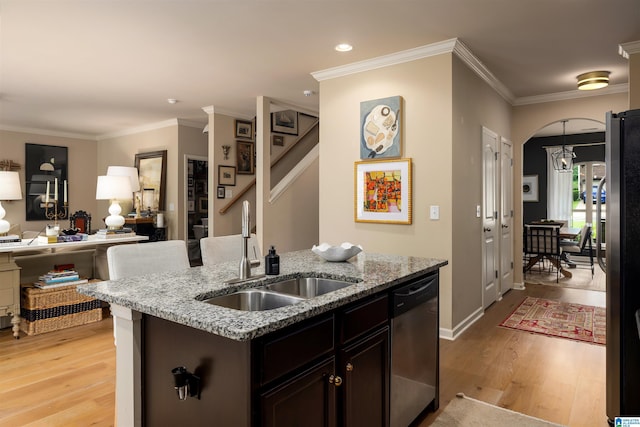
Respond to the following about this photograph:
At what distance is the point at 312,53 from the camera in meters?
3.73

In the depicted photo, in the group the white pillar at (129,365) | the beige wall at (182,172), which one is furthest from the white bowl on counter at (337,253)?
the beige wall at (182,172)

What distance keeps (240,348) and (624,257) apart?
2.00 metres

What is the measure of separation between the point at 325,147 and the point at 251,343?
10.8 ft

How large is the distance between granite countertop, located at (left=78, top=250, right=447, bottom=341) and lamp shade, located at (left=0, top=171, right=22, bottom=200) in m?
2.97

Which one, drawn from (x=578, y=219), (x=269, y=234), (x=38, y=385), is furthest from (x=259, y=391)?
(x=578, y=219)

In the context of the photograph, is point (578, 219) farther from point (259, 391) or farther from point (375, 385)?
point (259, 391)

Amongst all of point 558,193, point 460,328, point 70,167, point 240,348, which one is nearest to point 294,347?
point 240,348

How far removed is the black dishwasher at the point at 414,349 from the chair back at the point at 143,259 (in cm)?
127

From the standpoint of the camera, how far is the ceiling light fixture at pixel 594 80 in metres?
4.42

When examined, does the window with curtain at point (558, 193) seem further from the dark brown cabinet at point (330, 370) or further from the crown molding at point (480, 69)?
the dark brown cabinet at point (330, 370)

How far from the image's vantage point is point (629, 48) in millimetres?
3609

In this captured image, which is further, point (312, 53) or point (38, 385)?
point (312, 53)

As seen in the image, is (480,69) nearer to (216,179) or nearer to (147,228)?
(216,179)

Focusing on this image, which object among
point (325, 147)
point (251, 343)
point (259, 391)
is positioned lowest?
→ point (259, 391)
